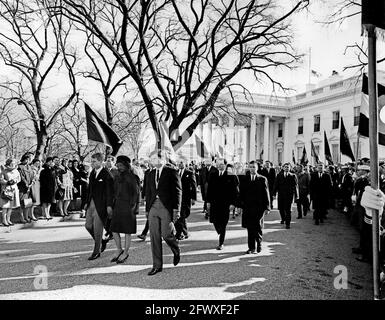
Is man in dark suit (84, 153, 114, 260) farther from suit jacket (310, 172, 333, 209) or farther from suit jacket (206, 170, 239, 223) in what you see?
suit jacket (310, 172, 333, 209)

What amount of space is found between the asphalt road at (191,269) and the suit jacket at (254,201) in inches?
26.6

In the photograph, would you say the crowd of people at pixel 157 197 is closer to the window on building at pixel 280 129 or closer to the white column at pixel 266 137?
the white column at pixel 266 137

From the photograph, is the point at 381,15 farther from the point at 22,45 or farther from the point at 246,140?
the point at 246,140

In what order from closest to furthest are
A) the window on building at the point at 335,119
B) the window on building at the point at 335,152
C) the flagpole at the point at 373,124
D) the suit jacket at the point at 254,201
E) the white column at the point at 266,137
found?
the flagpole at the point at 373,124
the suit jacket at the point at 254,201
the window on building at the point at 335,152
the window on building at the point at 335,119
the white column at the point at 266,137

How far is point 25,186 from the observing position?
1027cm

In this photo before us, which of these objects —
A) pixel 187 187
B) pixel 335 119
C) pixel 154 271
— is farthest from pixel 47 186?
pixel 335 119

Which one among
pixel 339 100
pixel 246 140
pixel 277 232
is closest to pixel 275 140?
pixel 246 140

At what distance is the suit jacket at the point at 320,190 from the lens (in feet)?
37.8

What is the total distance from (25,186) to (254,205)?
22.2 ft

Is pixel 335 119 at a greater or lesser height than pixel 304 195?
greater

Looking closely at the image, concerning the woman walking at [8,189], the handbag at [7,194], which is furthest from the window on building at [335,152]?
the handbag at [7,194]

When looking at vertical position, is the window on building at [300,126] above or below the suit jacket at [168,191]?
above

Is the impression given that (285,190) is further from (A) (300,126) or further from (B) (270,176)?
(A) (300,126)

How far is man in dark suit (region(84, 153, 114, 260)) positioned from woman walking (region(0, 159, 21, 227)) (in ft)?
12.7
